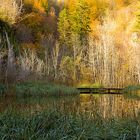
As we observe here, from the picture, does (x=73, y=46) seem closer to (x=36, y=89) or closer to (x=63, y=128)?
(x=36, y=89)

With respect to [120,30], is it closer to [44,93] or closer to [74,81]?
[74,81]

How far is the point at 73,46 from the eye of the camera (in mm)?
38719

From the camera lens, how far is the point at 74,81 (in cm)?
3083

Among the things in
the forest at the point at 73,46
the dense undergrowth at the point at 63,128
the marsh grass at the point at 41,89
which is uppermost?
the forest at the point at 73,46

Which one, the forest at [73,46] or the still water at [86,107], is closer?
the still water at [86,107]

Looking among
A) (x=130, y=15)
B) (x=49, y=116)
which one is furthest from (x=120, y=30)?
(x=49, y=116)

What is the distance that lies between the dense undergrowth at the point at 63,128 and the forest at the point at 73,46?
13.5 metres

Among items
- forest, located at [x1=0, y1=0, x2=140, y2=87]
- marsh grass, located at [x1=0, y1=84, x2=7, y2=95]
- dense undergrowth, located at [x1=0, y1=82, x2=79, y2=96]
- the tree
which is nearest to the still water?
marsh grass, located at [x1=0, y1=84, x2=7, y2=95]

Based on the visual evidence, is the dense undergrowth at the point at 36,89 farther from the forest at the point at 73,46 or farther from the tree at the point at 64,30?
the tree at the point at 64,30

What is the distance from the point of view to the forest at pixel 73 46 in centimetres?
2627

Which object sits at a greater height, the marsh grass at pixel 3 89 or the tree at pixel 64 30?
the tree at pixel 64 30

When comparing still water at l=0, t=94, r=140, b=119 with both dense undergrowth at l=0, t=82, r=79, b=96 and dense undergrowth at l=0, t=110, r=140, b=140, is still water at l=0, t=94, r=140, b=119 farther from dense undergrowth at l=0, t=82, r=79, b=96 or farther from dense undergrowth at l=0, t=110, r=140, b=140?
dense undergrowth at l=0, t=82, r=79, b=96

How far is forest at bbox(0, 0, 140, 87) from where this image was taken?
2627 centimetres

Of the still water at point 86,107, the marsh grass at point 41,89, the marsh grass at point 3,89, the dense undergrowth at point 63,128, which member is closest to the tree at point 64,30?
the marsh grass at point 41,89
